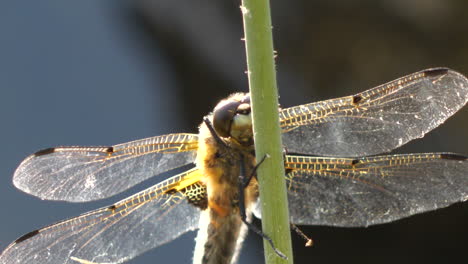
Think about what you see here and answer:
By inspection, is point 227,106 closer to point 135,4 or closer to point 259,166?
point 259,166

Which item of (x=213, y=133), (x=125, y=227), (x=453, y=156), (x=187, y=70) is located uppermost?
(x=187, y=70)

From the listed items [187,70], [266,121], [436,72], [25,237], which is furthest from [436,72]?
[187,70]

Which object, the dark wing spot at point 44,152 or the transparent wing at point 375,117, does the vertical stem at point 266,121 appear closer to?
the transparent wing at point 375,117

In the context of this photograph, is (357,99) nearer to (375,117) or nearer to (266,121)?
(375,117)

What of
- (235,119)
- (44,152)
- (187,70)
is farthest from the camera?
(187,70)

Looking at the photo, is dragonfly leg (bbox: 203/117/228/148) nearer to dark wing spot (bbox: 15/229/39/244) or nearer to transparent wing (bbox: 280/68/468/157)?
transparent wing (bbox: 280/68/468/157)

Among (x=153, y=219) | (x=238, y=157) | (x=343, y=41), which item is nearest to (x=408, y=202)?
(x=238, y=157)

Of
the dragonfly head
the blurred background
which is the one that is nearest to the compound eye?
the dragonfly head
